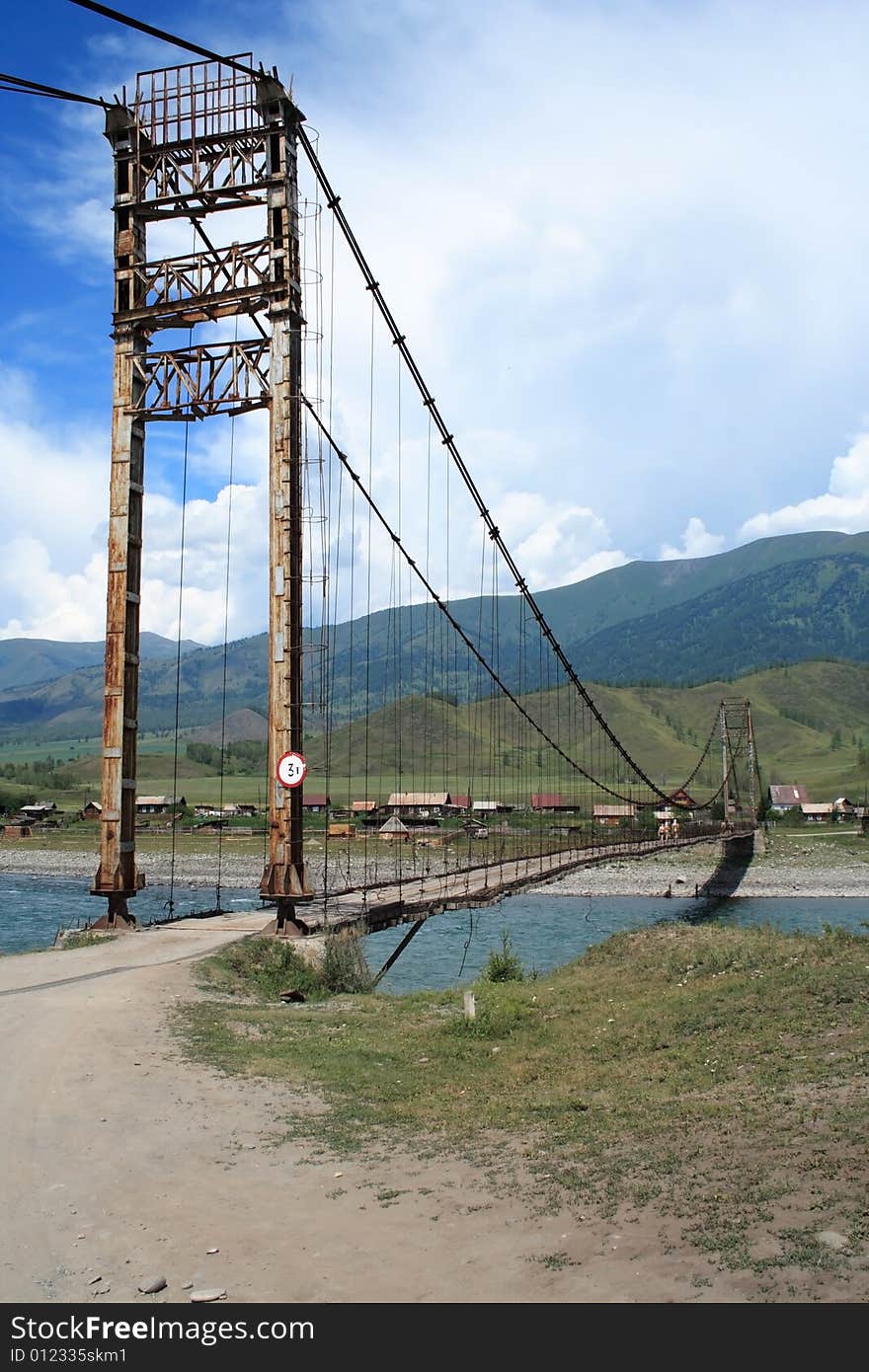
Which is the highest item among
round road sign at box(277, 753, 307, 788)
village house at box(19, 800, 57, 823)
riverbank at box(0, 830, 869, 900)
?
round road sign at box(277, 753, 307, 788)

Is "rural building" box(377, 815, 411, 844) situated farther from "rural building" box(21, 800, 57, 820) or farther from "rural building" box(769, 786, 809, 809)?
"rural building" box(769, 786, 809, 809)

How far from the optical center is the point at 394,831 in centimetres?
8938

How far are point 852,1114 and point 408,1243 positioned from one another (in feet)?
11.2

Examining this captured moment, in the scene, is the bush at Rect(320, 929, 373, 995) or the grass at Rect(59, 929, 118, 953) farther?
the grass at Rect(59, 929, 118, 953)

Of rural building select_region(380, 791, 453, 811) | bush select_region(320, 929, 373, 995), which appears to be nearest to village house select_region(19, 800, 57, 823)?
rural building select_region(380, 791, 453, 811)

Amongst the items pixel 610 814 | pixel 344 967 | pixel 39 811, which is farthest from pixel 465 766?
pixel 344 967

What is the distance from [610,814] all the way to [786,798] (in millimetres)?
29998

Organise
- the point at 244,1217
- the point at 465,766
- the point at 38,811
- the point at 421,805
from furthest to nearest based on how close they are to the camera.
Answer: the point at 465,766 → the point at 421,805 → the point at 38,811 → the point at 244,1217

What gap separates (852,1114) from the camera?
764 centimetres

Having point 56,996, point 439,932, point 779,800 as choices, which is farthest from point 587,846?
point 779,800

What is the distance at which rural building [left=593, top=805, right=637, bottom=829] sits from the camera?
3782 inches

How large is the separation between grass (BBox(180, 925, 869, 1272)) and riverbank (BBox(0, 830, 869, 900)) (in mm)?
38346

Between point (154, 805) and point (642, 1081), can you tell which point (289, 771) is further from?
point (154, 805)

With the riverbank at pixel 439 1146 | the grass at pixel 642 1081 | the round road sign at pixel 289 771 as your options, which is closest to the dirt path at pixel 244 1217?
the riverbank at pixel 439 1146
